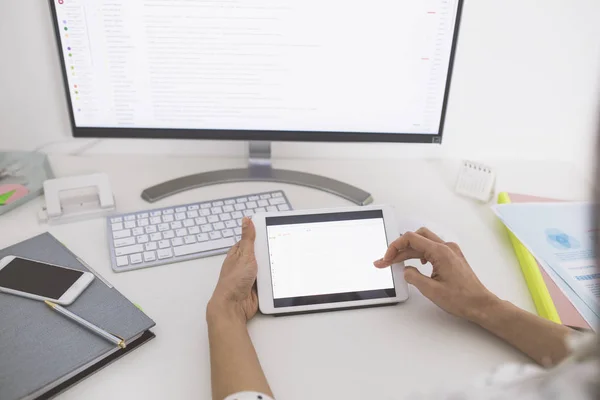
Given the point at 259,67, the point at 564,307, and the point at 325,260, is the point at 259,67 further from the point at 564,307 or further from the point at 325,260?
the point at 564,307

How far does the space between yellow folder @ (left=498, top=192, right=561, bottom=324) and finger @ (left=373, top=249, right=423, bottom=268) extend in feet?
0.62

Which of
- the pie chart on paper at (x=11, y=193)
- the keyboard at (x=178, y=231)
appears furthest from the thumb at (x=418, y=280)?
the pie chart on paper at (x=11, y=193)

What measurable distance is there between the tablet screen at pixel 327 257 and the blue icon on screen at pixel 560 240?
1.07 feet

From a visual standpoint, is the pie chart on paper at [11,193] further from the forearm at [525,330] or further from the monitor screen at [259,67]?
the forearm at [525,330]

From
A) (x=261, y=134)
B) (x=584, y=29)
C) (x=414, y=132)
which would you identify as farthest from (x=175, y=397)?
(x=584, y=29)

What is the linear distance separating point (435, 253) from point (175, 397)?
1.33 feet

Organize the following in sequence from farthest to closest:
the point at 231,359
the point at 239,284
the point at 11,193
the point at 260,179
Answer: the point at 260,179 < the point at 11,193 < the point at 239,284 < the point at 231,359

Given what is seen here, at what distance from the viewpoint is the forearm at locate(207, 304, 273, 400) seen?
1.86 ft

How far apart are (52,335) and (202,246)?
262 millimetres

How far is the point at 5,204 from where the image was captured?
35.6 inches

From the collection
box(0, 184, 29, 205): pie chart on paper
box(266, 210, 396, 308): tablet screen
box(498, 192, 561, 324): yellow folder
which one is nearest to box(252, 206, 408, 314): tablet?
box(266, 210, 396, 308): tablet screen

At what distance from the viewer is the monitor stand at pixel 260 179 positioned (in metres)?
1.00

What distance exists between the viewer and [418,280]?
0.73 meters

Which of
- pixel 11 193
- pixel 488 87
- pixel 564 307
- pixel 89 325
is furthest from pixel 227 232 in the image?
pixel 488 87
